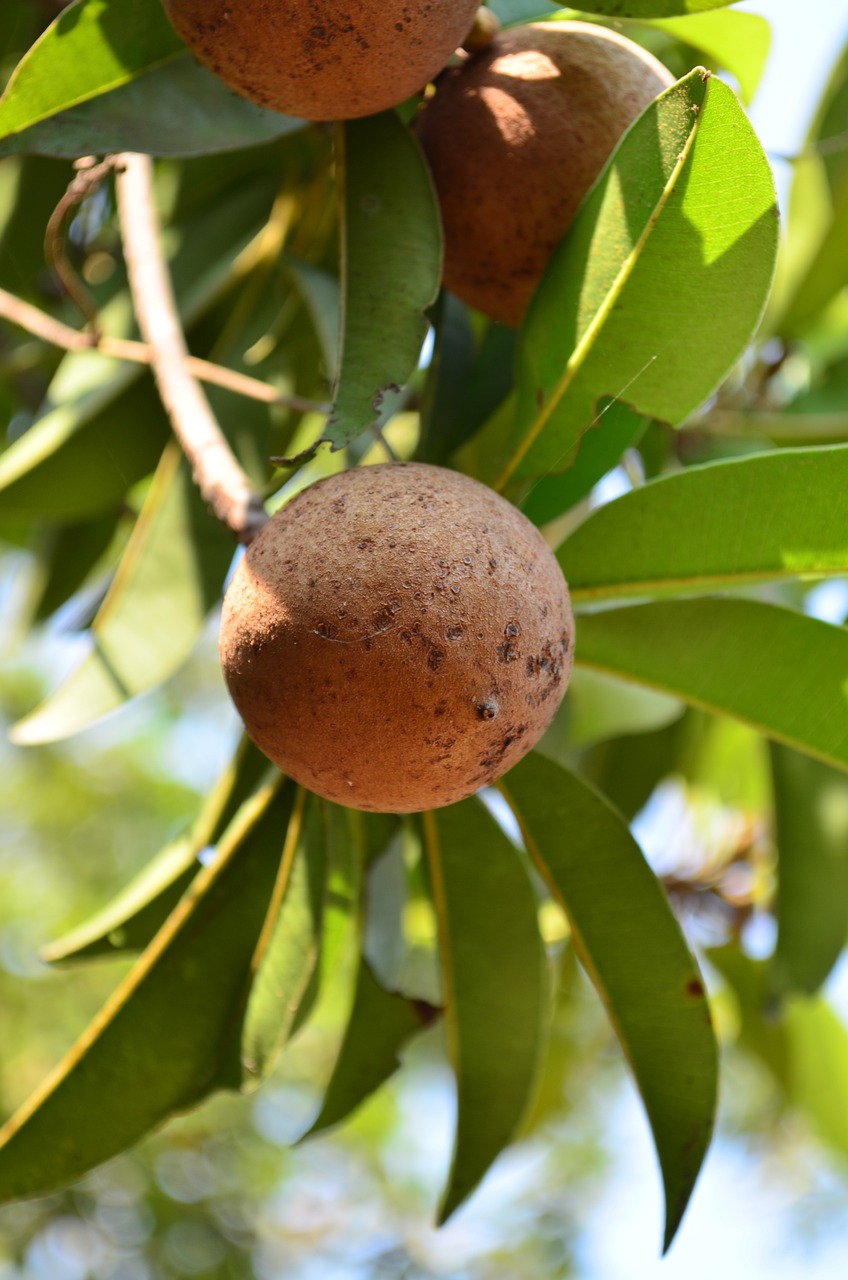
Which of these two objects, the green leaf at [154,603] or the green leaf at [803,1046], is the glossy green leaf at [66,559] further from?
the green leaf at [803,1046]

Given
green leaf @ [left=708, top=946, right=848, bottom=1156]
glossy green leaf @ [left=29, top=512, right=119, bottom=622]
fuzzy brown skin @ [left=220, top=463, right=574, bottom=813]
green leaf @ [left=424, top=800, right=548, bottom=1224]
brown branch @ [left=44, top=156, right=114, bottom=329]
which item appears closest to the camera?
fuzzy brown skin @ [left=220, top=463, right=574, bottom=813]

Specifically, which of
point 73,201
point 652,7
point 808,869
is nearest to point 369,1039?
point 808,869

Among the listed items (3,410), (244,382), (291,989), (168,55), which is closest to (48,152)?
(168,55)

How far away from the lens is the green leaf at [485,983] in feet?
3.88

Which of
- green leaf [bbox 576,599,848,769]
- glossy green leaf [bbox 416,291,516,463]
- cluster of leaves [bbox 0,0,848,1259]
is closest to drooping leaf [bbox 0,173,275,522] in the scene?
cluster of leaves [bbox 0,0,848,1259]

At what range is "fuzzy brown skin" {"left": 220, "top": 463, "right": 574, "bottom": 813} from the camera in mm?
714

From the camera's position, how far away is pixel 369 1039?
128cm

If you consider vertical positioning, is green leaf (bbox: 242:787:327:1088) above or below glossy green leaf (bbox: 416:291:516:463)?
below

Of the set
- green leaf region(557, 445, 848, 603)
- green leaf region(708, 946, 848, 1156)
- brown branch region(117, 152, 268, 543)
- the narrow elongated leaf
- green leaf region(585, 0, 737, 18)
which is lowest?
green leaf region(708, 946, 848, 1156)

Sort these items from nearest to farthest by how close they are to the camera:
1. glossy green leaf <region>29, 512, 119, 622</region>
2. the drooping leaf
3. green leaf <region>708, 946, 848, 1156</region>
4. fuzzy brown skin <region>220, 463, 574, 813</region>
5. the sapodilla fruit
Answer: fuzzy brown skin <region>220, 463, 574, 813</region>
the sapodilla fruit
the drooping leaf
glossy green leaf <region>29, 512, 119, 622</region>
green leaf <region>708, 946, 848, 1156</region>

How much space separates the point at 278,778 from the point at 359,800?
13.3 inches

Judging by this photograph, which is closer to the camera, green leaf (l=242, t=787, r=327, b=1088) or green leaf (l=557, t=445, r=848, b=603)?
green leaf (l=557, t=445, r=848, b=603)

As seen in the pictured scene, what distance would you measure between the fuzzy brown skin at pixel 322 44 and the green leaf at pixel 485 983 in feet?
2.12

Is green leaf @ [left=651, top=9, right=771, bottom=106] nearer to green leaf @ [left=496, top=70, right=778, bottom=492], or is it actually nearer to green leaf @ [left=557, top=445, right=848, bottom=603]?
green leaf @ [left=496, top=70, right=778, bottom=492]
